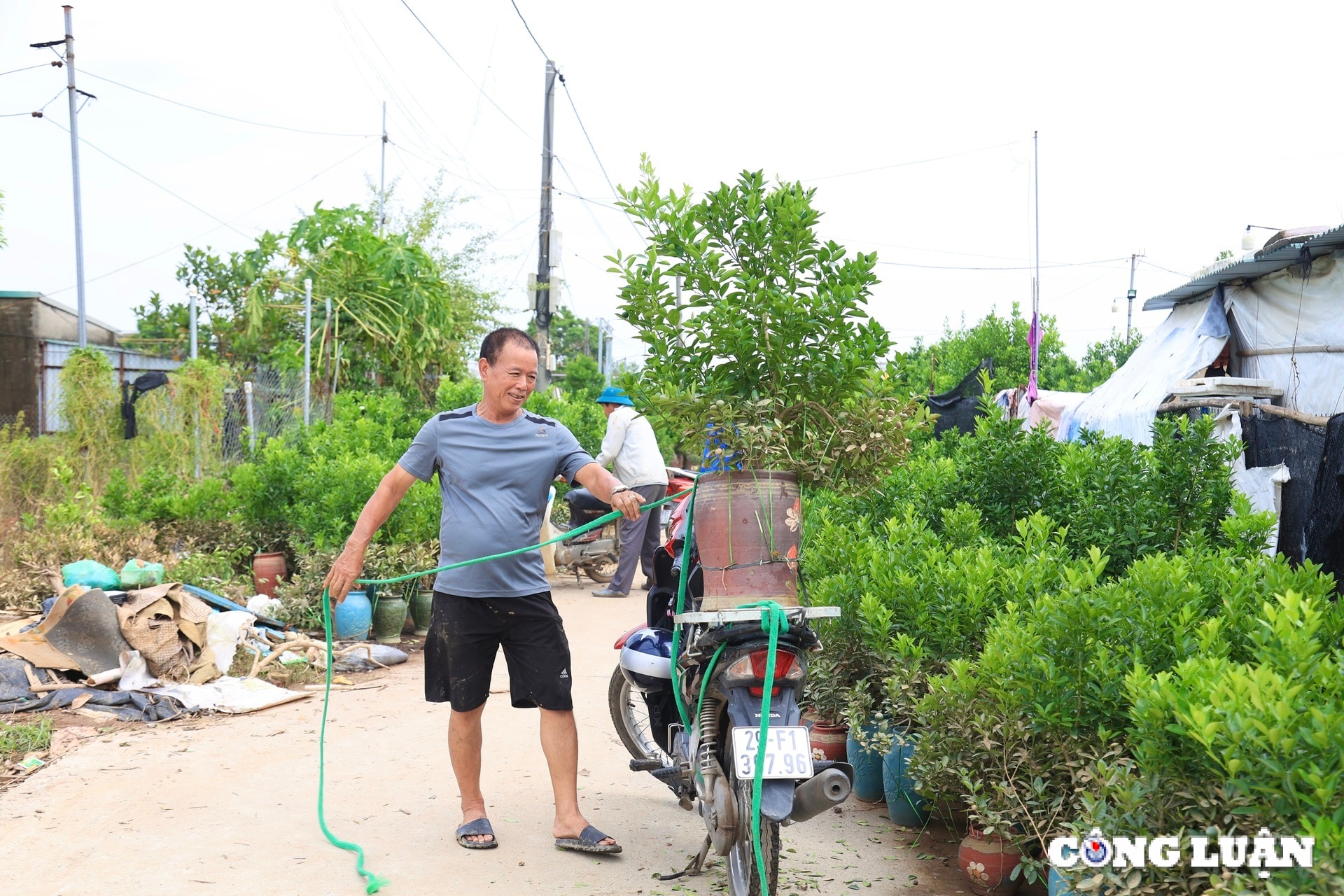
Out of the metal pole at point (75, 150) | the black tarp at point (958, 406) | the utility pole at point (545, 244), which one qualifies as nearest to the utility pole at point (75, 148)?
the metal pole at point (75, 150)

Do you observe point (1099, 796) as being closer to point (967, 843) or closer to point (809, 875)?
point (967, 843)

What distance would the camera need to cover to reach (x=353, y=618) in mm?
8203

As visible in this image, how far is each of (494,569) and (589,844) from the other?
1162 mm

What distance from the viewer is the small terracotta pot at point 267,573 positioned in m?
9.02

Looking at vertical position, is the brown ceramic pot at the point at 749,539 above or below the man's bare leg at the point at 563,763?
above

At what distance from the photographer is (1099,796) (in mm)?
3119

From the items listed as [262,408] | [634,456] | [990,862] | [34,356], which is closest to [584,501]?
[990,862]

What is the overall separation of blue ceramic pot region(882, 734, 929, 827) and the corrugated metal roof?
510 centimetres

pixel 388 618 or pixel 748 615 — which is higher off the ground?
pixel 748 615

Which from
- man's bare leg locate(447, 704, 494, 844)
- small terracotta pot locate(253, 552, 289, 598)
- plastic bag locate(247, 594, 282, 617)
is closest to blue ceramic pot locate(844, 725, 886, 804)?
man's bare leg locate(447, 704, 494, 844)

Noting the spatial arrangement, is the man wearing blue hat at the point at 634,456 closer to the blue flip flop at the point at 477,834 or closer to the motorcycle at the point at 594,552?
the motorcycle at the point at 594,552

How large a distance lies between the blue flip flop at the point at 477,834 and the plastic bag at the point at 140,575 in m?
4.30

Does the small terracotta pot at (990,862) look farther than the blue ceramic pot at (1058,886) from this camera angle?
Yes

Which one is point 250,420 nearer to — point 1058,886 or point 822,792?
point 822,792
